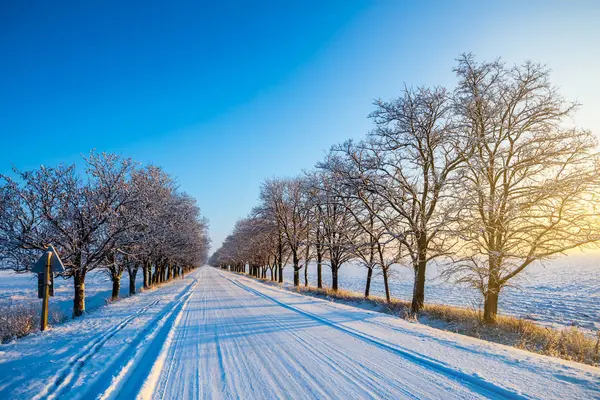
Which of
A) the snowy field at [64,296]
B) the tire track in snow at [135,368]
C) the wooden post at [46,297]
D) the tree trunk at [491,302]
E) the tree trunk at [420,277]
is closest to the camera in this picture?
the tire track in snow at [135,368]

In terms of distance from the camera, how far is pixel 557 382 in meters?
4.00

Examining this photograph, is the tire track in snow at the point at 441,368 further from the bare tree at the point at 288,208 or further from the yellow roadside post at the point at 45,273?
the bare tree at the point at 288,208

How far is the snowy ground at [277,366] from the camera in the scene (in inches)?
152

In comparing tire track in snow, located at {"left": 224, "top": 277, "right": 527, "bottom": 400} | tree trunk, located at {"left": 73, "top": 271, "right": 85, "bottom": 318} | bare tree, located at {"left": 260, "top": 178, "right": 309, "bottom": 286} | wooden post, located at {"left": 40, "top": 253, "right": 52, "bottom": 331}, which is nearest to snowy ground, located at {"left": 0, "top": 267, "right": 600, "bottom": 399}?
tire track in snow, located at {"left": 224, "top": 277, "right": 527, "bottom": 400}

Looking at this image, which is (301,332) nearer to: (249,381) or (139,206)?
(249,381)

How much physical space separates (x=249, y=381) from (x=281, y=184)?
26505 mm

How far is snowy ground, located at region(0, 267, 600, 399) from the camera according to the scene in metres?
3.85

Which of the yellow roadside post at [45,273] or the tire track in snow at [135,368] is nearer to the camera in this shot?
the tire track in snow at [135,368]

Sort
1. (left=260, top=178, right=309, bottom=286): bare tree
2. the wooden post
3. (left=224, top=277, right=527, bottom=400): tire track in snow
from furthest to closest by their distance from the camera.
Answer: (left=260, top=178, right=309, bottom=286): bare tree
the wooden post
(left=224, top=277, right=527, bottom=400): tire track in snow

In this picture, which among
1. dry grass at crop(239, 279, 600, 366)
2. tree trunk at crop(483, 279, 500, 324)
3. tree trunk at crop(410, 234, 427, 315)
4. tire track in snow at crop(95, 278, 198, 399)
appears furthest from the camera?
tree trunk at crop(410, 234, 427, 315)

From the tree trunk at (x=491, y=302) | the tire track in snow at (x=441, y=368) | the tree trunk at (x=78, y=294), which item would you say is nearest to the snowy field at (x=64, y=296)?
the tree trunk at (x=78, y=294)

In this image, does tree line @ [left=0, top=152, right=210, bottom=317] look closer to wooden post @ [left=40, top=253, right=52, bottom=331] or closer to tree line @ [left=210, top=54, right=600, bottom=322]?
wooden post @ [left=40, top=253, right=52, bottom=331]

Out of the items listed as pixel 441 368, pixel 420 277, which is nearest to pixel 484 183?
pixel 420 277

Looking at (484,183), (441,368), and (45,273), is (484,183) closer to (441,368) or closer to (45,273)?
(441,368)
